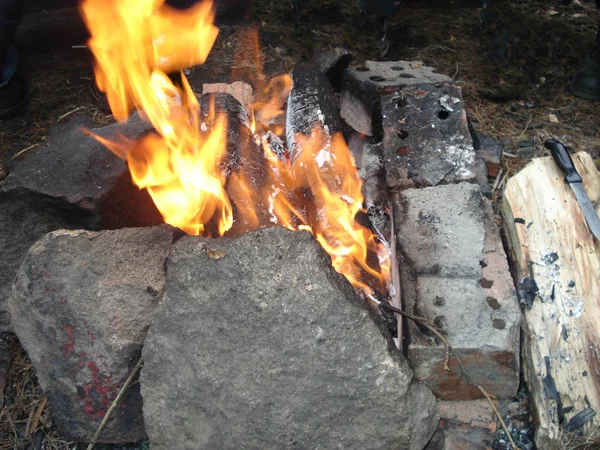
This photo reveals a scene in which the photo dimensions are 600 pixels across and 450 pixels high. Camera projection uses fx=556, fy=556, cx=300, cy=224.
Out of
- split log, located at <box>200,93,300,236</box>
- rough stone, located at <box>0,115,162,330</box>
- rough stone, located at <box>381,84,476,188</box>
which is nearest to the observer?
split log, located at <box>200,93,300,236</box>

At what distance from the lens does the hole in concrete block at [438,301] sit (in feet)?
7.58

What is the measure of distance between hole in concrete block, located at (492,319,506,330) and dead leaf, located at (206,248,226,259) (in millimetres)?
1117

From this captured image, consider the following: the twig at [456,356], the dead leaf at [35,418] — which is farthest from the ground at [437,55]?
the dead leaf at [35,418]

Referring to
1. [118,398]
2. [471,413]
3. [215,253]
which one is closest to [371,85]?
[215,253]

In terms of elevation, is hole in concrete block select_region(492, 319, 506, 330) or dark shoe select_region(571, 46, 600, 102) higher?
hole in concrete block select_region(492, 319, 506, 330)

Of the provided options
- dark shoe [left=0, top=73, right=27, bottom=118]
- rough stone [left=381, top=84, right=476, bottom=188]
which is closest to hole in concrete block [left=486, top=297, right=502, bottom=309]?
rough stone [left=381, top=84, right=476, bottom=188]

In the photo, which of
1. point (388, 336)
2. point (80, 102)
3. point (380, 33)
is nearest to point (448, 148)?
point (388, 336)

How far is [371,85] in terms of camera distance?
3330 millimetres

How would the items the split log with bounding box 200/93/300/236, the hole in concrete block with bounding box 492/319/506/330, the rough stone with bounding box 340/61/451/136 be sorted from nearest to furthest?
the hole in concrete block with bounding box 492/319/506/330 → the split log with bounding box 200/93/300/236 → the rough stone with bounding box 340/61/451/136

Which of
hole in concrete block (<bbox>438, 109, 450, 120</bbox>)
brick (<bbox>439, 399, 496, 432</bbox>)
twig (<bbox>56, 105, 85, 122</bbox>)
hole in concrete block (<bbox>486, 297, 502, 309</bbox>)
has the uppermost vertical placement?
hole in concrete block (<bbox>438, 109, 450, 120</bbox>)

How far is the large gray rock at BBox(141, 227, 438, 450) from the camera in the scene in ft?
6.12

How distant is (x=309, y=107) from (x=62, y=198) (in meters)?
1.41

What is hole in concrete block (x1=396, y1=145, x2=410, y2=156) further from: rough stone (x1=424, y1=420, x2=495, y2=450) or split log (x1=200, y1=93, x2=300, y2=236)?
rough stone (x1=424, y1=420, x2=495, y2=450)

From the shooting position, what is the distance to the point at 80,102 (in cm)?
429
